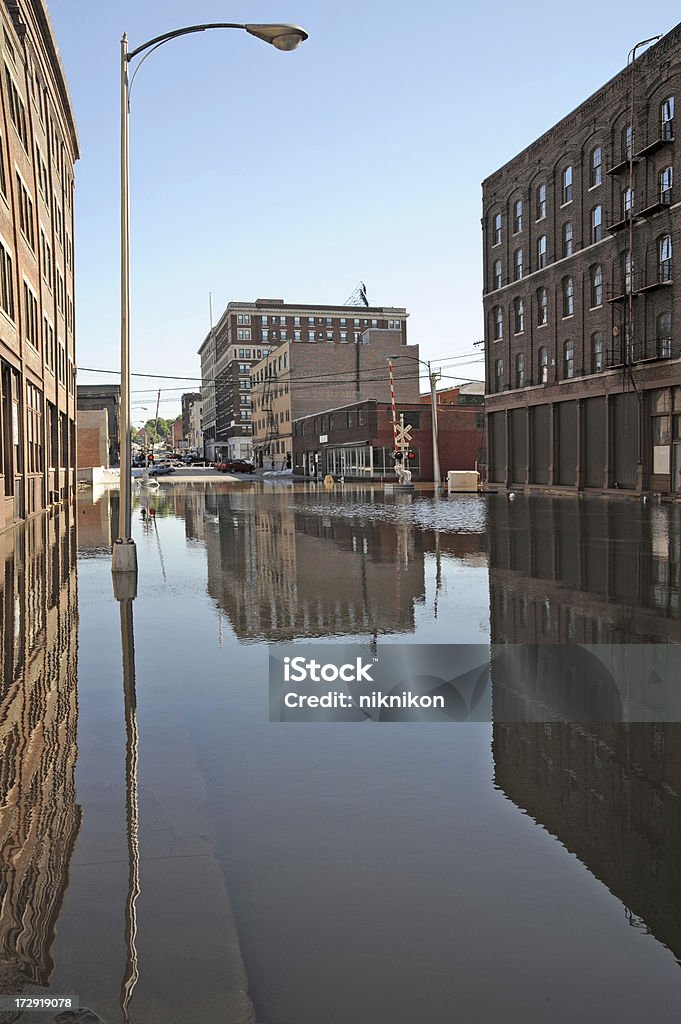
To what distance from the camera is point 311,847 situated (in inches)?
170

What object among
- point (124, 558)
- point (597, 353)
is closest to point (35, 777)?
point (124, 558)

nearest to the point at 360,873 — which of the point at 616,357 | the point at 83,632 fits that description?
the point at 83,632

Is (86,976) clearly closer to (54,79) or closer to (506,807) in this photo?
(506,807)

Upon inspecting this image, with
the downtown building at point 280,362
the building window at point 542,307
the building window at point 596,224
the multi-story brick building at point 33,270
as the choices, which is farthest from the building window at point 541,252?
the downtown building at point 280,362

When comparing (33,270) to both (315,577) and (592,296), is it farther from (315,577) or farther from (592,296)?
(592,296)

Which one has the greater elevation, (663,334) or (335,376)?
(335,376)

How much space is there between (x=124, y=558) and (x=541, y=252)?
149 ft

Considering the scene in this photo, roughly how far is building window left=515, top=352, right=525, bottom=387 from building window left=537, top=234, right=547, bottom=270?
561 centimetres

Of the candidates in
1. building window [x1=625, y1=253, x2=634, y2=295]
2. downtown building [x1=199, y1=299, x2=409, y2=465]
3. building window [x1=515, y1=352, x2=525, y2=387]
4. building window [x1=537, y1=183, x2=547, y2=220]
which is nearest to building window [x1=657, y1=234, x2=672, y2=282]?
building window [x1=625, y1=253, x2=634, y2=295]

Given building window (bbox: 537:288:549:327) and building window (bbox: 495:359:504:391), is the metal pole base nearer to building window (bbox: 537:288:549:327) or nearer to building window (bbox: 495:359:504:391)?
building window (bbox: 537:288:549:327)

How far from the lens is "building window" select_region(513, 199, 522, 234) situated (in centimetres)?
5609

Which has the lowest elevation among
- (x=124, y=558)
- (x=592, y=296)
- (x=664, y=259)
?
(x=124, y=558)

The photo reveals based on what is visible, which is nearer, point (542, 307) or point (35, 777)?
point (35, 777)

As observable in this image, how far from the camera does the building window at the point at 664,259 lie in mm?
41125
